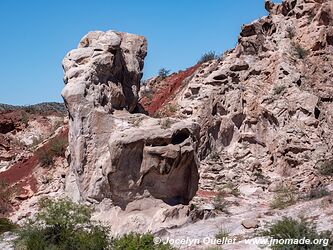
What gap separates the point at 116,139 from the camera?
1444cm

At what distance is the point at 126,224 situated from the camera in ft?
46.0

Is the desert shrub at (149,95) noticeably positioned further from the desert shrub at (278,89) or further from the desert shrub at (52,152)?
the desert shrub at (278,89)

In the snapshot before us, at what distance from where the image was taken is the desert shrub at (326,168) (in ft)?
66.4

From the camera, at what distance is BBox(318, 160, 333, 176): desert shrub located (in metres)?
20.2

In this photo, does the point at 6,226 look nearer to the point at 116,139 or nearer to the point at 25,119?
the point at 116,139

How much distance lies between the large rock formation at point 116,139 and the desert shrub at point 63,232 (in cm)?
183

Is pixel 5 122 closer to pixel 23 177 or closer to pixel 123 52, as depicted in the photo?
pixel 23 177

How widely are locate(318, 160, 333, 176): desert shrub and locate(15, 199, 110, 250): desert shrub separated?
1081 centimetres

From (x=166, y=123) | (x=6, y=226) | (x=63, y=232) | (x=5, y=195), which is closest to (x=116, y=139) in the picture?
(x=166, y=123)

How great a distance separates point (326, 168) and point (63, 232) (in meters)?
12.1

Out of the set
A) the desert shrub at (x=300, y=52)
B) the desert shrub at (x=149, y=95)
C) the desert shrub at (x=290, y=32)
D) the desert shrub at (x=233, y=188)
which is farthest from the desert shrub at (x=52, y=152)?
the desert shrub at (x=290, y=32)

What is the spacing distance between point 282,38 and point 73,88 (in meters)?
13.6

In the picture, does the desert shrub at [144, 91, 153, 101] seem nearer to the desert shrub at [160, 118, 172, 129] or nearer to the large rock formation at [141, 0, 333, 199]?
the large rock formation at [141, 0, 333, 199]

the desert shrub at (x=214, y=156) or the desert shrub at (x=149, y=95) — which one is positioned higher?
the desert shrub at (x=149, y=95)
